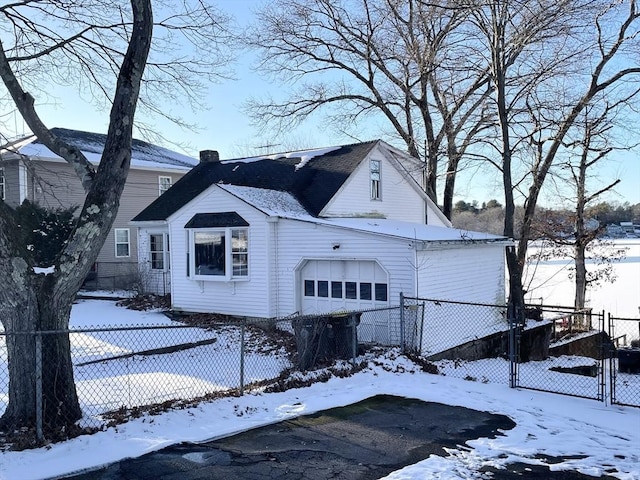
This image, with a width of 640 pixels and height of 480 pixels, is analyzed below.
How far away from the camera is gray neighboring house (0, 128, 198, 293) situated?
23.8m

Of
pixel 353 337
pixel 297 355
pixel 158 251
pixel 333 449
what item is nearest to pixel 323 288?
pixel 297 355

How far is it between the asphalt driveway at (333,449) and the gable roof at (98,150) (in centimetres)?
2052

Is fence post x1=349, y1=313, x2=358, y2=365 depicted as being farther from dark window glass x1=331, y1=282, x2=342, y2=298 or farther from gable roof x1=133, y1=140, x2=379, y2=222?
gable roof x1=133, y1=140, x2=379, y2=222

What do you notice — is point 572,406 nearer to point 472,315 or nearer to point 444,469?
point 444,469

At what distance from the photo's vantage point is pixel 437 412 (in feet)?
26.3

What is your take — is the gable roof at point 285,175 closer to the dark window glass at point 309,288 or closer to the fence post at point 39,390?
the dark window glass at point 309,288

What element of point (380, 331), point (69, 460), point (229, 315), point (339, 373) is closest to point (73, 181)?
point (229, 315)

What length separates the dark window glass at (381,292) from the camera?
14305mm

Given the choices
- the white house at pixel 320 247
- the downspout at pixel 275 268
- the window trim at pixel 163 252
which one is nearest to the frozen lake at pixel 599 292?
the white house at pixel 320 247

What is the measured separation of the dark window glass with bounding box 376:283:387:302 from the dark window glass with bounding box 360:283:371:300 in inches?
10.1

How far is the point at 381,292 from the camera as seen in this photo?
14.4 m

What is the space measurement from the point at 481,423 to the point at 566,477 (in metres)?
1.88

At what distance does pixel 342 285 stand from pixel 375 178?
5.56m

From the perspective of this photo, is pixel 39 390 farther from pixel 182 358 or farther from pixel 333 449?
pixel 182 358
